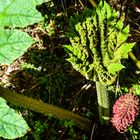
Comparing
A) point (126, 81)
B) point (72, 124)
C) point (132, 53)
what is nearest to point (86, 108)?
point (72, 124)

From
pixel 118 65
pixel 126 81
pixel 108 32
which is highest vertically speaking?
pixel 108 32

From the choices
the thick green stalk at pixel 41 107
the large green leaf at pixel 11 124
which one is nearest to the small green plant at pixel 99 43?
the thick green stalk at pixel 41 107

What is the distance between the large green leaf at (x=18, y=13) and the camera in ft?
4.03

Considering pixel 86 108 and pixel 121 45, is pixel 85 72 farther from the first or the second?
Result: pixel 86 108

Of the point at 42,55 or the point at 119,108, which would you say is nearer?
the point at 119,108

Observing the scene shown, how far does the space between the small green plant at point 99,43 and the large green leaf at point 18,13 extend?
0.54 meters

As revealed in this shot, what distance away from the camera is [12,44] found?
4.01ft

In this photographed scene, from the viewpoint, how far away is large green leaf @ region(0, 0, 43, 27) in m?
1.23

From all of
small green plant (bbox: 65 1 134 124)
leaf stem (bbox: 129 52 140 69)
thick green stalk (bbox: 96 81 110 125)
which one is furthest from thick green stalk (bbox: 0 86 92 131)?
leaf stem (bbox: 129 52 140 69)

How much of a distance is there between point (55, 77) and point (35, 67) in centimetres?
16

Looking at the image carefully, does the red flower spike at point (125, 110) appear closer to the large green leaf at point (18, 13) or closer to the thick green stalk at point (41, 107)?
the thick green stalk at point (41, 107)

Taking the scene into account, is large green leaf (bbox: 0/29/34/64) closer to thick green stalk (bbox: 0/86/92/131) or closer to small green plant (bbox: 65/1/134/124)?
thick green stalk (bbox: 0/86/92/131)

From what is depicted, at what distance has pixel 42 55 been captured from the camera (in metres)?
2.45

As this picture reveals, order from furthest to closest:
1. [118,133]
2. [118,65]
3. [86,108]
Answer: [86,108] → [118,133] → [118,65]
